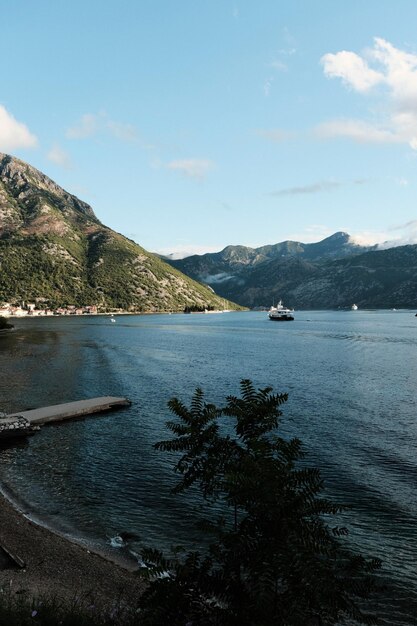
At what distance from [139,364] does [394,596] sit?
77.9 meters

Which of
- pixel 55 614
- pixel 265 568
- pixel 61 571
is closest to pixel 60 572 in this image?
pixel 61 571

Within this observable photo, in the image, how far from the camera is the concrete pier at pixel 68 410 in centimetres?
4609

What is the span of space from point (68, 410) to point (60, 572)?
108ft

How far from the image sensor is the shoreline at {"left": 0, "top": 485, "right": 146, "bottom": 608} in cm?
1691

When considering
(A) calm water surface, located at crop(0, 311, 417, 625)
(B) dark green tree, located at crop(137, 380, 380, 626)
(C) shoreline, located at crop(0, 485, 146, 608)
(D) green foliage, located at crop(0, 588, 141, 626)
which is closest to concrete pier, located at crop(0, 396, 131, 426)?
(A) calm water surface, located at crop(0, 311, 417, 625)

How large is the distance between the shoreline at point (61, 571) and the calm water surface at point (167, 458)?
1562 mm

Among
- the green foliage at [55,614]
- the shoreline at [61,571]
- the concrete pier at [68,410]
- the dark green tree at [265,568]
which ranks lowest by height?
the concrete pier at [68,410]

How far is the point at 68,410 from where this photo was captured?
50.2 m

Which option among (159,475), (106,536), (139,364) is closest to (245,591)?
(106,536)

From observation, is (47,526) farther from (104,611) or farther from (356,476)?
(356,476)

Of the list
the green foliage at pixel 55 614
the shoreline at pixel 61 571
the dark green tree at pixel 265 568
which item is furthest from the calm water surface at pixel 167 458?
the dark green tree at pixel 265 568

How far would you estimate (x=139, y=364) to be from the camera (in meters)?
92.9

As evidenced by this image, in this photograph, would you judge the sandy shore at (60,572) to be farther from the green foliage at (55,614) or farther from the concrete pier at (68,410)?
the concrete pier at (68,410)

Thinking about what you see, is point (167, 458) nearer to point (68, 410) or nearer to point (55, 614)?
point (68, 410)
